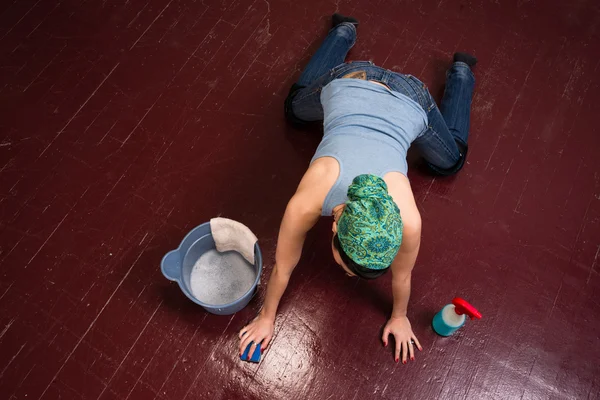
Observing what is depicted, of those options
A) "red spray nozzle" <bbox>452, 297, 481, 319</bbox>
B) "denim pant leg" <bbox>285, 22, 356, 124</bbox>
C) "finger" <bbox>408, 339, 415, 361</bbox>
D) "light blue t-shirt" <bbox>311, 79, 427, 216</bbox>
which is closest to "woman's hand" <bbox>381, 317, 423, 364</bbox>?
"finger" <bbox>408, 339, 415, 361</bbox>

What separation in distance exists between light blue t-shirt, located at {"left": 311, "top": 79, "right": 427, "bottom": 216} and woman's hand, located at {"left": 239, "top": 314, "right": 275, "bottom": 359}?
60 cm

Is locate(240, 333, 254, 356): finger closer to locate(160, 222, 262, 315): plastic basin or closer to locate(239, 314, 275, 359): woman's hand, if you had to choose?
Result: locate(239, 314, 275, 359): woman's hand

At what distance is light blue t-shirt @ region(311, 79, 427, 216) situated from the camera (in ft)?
4.38

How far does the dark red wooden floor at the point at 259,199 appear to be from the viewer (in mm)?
1774

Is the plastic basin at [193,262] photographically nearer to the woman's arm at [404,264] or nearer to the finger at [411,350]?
the woman's arm at [404,264]

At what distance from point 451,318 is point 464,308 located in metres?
0.13

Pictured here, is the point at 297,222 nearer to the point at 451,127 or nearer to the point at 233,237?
the point at 233,237

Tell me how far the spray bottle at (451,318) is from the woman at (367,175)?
10 cm

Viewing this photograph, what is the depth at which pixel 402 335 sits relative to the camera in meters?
1.77

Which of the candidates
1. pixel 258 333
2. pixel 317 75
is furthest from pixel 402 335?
pixel 317 75

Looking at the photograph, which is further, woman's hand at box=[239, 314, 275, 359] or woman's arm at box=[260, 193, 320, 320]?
woman's hand at box=[239, 314, 275, 359]

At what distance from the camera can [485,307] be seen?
190 cm

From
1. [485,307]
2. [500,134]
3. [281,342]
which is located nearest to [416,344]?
[485,307]

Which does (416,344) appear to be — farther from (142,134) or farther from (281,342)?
(142,134)
